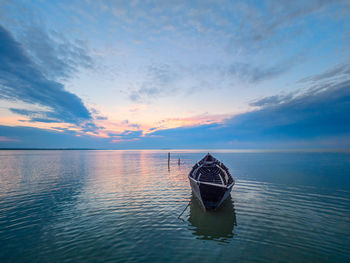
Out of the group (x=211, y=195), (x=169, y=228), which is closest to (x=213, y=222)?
(x=211, y=195)

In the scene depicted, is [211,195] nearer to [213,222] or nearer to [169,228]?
[213,222]

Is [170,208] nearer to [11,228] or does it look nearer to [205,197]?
[205,197]

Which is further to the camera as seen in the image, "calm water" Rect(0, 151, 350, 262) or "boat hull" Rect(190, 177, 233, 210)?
"boat hull" Rect(190, 177, 233, 210)

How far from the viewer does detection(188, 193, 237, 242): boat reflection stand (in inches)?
405

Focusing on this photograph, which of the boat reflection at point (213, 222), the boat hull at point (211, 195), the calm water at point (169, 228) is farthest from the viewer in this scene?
the boat hull at point (211, 195)

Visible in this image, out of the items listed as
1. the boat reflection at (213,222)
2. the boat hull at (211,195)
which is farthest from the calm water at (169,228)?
the boat hull at (211,195)

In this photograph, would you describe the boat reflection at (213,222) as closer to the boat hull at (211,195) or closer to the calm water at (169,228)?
the calm water at (169,228)

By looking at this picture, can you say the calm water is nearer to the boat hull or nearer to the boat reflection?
the boat reflection

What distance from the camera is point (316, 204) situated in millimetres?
16078

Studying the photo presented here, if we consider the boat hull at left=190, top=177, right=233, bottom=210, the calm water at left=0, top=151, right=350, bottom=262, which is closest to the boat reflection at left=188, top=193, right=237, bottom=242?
the calm water at left=0, top=151, right=350, bottom=262

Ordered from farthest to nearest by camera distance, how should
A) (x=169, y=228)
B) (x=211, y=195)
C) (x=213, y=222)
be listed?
(x=211, y=195) < (x=213, y=222) < (x=169, y=228)

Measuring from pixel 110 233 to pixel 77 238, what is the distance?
1.80 metres

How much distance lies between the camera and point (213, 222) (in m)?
12.3

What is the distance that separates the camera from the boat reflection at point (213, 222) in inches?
405
